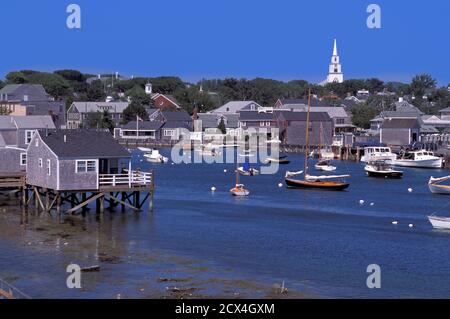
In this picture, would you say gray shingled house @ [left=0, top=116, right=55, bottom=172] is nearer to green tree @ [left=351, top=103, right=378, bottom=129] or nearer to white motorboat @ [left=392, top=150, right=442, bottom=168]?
white motorboat @ [left=392, top=150, right=442, bottom=168]

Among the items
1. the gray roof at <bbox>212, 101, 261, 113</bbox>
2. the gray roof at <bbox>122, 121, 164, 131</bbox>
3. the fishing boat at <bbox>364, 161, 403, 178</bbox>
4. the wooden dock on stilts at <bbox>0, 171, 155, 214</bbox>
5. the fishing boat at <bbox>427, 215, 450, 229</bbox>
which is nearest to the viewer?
the fishing boat at <bbox>427, 215, 450, 229</bbox>

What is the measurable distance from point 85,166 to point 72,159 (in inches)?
36.6

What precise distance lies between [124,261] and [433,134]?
10901cm

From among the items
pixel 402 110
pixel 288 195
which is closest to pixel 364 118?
pixel 402 110

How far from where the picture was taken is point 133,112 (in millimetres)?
167375

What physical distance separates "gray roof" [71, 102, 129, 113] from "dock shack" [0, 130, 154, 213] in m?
114

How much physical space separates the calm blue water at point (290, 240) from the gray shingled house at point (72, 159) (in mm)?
2765

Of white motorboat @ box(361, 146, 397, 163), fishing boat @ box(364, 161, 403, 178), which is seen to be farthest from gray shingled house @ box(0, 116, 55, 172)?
white motorboat @ box(361, 146, 397, 163)

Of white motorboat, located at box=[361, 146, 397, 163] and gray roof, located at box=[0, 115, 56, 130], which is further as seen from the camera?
white motorboat, located at box=[361, 146, 397, 163]

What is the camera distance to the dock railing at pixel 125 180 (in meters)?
52.7

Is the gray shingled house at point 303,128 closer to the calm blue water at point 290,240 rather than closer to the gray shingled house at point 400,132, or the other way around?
the gray shingled house at point 400,132

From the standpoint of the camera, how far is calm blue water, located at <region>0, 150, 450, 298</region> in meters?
36.7

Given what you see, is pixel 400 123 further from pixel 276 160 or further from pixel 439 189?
pixel 439 189

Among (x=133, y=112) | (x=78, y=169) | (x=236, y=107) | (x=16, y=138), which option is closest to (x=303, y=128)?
(x=236, y=107)
